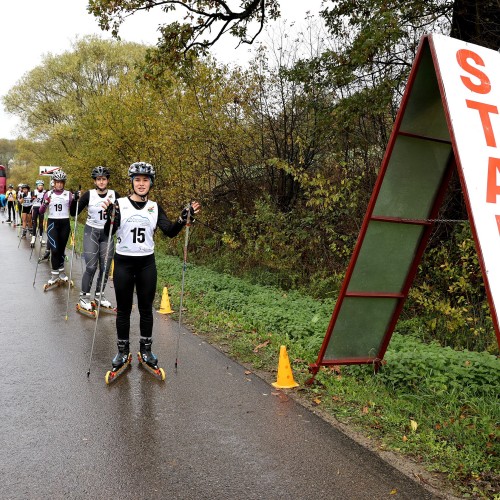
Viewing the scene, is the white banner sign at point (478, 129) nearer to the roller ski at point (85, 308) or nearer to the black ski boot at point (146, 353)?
the black ski boot at point (146, 353)

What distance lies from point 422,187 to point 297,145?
7.46m

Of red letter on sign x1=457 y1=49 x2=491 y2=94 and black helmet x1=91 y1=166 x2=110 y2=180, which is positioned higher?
red letter on sign x1=457 y1=49 x2=491 y2=94

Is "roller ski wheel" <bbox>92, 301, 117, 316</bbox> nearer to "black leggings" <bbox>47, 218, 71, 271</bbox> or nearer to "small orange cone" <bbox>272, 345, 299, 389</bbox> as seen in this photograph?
"black leggings" <bbox>47, 218, 71, 271</bbox>

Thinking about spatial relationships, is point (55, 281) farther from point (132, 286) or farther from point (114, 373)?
point (114, 373)

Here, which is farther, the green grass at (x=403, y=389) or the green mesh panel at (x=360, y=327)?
the green mesh panel at (x=360, y=327)

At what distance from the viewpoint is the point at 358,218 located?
10219 millimetres

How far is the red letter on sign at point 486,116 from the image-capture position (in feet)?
11.6

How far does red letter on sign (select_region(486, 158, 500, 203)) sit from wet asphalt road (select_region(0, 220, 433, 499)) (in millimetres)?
1968

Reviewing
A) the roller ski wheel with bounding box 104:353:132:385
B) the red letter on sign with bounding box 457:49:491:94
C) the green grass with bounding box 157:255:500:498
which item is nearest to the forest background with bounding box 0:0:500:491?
the green grass with bounding box 157:255:500:498

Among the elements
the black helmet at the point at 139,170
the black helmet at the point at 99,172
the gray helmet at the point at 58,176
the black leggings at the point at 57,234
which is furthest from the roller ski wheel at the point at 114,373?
the gray helmet at the point at 58,176

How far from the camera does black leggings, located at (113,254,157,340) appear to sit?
591 centimetres

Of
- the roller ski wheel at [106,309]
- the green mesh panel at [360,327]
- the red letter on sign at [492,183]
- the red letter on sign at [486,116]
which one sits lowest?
the roller ski wheel at [106,309]

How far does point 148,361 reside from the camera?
19.5 ft

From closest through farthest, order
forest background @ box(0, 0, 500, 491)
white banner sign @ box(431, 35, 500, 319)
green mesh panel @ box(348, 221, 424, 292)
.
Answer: white banner sign @ box(431, 35, 500, 319)
green mesh panel @ box(348, 221, 424, 292)
forest background @ box(0, 0, 500, 491)
